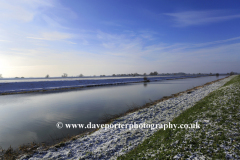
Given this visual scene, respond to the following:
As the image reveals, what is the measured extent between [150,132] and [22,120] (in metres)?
16.7

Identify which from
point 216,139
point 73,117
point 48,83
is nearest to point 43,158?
point 73,117

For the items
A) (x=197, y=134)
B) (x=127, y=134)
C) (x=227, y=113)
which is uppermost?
(x=227, y=113)

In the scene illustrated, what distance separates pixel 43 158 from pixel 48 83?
54626 millimetres

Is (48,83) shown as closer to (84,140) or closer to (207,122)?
(84,140)

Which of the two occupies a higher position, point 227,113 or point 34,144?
point 227,113

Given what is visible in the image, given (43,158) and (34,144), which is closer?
(43,158)

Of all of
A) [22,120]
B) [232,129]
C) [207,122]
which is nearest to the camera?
[232,129]

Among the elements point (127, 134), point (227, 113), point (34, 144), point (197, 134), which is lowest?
point (34, 144)

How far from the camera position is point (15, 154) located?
8695 millimetres

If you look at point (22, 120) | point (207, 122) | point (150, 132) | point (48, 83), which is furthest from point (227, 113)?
point (48, 83)

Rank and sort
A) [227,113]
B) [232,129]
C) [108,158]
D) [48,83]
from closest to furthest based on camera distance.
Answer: [232,129]
[108,158]
[227,113]
[48,83]

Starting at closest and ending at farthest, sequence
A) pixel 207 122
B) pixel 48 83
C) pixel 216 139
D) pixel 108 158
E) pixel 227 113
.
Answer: pixel 216 139 → pixel 108 158 → pixel 207 122 → pixel 227 113 → pixel 48 83

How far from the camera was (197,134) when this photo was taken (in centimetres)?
692

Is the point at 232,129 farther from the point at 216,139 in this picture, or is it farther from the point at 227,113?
the point at 227,113
